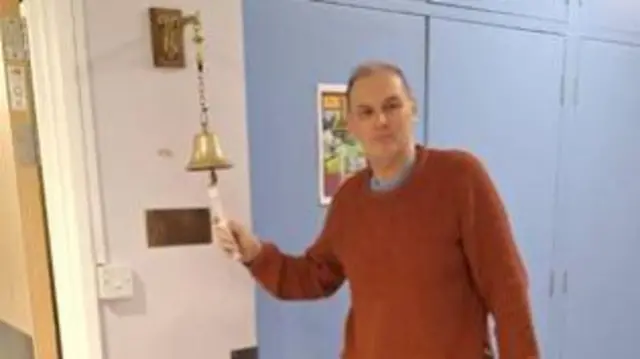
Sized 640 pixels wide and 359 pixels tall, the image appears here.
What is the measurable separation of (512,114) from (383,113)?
3.36 ft

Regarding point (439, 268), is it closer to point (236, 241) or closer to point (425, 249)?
point (425, 249)

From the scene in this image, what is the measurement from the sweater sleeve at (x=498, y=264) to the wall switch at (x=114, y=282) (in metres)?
0.79

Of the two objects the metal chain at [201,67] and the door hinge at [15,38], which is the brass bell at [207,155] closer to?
the metal chain at [201,67]

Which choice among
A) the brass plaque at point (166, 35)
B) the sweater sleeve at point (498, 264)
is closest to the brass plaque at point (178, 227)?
the brass plaque at point (166, 35)

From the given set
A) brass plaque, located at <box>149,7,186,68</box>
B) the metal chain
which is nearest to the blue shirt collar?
the metal chain

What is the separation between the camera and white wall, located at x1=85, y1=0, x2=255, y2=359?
1.38 meters

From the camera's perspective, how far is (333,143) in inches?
68.1

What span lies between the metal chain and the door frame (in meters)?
0.25

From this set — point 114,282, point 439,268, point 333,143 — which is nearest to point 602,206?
point 333,143

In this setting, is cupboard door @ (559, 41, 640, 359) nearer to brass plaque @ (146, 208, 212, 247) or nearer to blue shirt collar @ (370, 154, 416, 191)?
blue shirt collar @ (370, 154, 416, 191)

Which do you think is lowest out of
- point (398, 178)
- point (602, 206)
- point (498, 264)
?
point (602, 206)

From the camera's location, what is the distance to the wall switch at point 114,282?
1.40 meters

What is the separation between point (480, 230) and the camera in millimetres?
1283

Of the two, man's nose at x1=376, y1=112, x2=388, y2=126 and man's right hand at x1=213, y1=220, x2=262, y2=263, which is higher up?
man's nose at x1=376, y1=112, x2=388, y2=126
